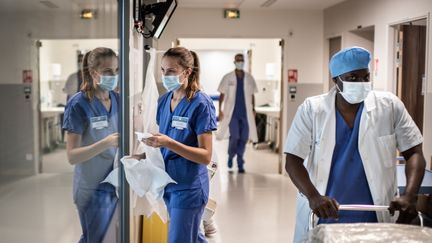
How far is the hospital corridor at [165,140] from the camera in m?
1.27

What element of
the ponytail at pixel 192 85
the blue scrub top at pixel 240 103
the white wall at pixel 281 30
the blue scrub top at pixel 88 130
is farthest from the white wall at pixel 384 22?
the blue scrub top at pixel 88 130

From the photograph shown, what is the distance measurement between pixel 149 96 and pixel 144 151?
372mm

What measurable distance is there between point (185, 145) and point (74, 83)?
962mm

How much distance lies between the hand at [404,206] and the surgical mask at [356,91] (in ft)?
1.40

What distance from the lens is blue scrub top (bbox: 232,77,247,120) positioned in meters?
7.43

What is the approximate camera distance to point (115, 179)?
2.77m

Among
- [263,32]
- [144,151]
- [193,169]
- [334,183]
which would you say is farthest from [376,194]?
[263,32]

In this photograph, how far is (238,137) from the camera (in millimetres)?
7316

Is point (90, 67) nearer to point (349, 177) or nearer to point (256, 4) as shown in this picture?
point (349, 177)

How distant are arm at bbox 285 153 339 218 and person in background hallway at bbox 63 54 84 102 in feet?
2.96

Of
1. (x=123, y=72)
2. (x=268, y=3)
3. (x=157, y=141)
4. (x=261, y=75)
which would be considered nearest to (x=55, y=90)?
(x=157, y=141)

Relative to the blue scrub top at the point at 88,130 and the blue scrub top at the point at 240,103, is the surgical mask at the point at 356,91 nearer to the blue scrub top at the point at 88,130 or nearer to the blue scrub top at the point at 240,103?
the blue scrub top at the point at 88,130

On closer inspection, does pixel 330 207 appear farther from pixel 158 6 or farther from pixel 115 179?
pixel 158 6

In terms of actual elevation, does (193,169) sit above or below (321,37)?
below
